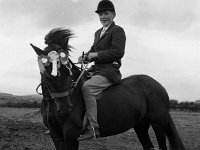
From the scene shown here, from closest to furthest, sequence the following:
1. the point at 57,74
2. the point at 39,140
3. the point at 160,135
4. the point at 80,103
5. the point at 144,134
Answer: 1. the point at 57,74
2. the point at 80,103
3. the point at 160,135
4. the point at 144,134
5. the point at 39,140

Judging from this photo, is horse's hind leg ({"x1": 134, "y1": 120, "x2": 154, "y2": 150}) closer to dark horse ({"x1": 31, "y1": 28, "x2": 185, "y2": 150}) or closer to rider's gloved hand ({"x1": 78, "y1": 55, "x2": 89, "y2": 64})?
dark horse ({"x1": 31, "y1": 28, "x2": 185, "y2": 150})

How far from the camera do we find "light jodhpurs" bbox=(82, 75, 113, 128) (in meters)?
6.50

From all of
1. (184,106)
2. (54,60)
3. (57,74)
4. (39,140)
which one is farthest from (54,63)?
(184,106)

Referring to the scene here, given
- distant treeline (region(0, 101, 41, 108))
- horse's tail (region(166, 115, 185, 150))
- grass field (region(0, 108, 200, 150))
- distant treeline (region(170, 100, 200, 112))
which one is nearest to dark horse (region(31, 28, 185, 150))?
horse's tail (region(166, 115, 185, 150))

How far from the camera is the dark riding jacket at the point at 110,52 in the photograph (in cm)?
688

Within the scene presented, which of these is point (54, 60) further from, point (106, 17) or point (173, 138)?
point (173, 138)

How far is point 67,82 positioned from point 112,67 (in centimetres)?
141

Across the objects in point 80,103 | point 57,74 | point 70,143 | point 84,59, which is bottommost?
point 70,143

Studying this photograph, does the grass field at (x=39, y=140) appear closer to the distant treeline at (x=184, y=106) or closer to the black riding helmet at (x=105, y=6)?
the black riding helmet at (x=105, y=6)

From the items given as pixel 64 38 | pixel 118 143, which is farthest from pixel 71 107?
pixel 118 143

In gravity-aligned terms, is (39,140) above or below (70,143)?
below

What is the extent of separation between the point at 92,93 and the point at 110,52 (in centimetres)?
81

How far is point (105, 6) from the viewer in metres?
7.21

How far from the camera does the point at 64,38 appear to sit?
6410mm
